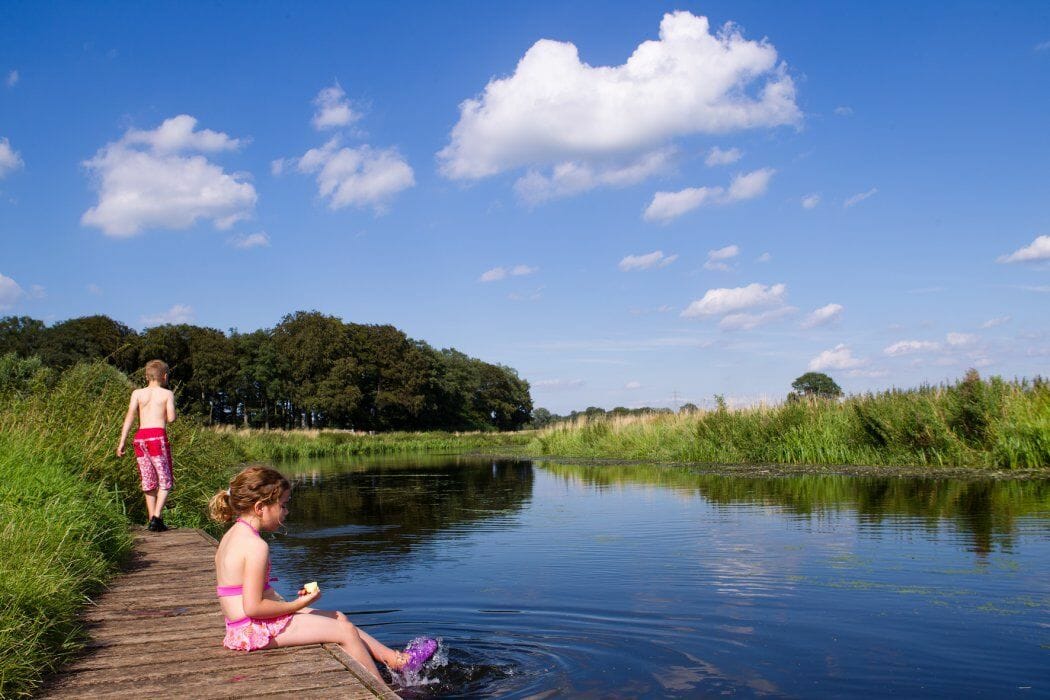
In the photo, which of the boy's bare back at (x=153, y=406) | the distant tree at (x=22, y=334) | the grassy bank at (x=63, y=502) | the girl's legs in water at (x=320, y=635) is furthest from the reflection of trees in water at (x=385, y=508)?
the distant tree at (x=22, y=334)

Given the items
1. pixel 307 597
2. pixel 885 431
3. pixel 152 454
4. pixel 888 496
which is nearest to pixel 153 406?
pixel 152 454

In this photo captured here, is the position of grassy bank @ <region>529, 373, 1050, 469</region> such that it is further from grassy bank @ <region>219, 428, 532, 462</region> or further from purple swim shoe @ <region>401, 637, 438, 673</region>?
grassy bank @ <region>219, 428, 532, 462</region>

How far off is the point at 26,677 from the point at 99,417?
26.5ft

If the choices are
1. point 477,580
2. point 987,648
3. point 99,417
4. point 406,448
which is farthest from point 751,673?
point 406,448

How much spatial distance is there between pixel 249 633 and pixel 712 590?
462 cm

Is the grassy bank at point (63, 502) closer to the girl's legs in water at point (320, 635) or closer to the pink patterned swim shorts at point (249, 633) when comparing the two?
the pink patterned swim shorts at point (249, 633)

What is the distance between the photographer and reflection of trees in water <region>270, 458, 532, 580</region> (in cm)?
1124

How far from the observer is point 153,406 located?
9117mm

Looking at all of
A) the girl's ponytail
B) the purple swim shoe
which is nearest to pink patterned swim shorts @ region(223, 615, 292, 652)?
the girl's ponytail

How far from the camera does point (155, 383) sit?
9156 millimetres

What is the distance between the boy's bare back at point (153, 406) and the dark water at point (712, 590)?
90.2 inches

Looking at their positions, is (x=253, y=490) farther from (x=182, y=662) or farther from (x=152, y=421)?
(x=152, y=421)

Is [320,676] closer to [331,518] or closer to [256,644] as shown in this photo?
[256,644]

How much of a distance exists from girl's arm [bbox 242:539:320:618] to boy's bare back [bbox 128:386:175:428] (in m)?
5.15
